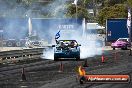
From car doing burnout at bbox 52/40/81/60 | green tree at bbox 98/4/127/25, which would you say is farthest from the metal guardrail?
green tree at bbox 98/4/127/25

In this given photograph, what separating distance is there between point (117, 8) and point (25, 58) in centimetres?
6581

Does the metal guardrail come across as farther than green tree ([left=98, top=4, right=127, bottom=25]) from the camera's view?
No

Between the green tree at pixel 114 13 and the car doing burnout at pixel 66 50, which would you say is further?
the green tree at pixel 114 13

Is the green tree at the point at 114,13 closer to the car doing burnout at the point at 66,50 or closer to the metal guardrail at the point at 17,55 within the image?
the metal guardrail at the point at 17,55

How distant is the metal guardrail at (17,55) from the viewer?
3395cm

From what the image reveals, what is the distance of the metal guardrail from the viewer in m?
33.9

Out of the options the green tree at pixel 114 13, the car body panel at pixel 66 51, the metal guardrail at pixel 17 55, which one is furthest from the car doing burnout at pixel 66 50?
the green tree at pixel 114 13

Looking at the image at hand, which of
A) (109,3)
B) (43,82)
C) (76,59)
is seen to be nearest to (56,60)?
(76,59)

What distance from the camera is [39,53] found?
4072cm

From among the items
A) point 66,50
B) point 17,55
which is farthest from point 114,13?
point 66,50

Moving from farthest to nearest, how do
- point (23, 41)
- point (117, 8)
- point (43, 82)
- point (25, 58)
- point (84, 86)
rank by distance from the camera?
1. point (117, 8)
2. point (23, 41)
3. point (25, 58)
4. point (43, 82)
5. point (84, 86)

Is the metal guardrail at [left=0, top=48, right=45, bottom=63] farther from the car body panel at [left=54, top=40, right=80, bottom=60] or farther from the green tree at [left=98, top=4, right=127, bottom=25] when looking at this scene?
the green tree at [left=98, top=4, right=127, bottom=25]

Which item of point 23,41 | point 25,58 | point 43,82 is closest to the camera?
point 43,82

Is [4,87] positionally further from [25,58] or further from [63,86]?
[25,58]
